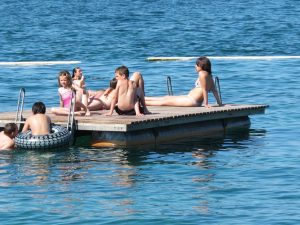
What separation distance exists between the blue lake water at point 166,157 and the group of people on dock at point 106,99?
2.30 feet

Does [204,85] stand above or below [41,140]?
above

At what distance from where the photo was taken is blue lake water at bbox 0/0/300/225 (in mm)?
19359

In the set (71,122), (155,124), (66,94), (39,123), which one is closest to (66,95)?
(66,94)

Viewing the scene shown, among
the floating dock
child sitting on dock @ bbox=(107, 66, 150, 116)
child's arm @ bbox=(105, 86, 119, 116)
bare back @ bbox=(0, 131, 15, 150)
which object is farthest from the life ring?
child sitting on dock @ bbox=(107, 66, 150, 116)

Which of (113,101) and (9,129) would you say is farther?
(113,101)

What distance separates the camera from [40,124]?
24.2 meters

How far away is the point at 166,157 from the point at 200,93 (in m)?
3.99

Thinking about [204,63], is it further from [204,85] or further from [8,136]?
[8,136]

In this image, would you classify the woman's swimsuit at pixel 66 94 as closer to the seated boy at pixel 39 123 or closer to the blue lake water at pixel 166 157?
the blue lake water at pixel 166 157

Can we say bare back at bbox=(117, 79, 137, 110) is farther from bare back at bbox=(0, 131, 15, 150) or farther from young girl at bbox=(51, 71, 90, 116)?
bare back at bbox=(0, 131, 15, 150)

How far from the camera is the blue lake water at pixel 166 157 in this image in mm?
19359

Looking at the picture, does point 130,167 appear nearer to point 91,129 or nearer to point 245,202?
point 91,129

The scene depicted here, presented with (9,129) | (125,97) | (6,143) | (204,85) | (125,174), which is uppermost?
(204,85)

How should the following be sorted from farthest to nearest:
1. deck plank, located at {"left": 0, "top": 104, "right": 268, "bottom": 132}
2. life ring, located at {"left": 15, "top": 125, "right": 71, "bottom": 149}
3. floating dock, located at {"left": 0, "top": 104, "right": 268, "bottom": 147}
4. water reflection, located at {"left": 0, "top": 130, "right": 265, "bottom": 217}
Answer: floating dock, located at {"left": 0, "top": 104, "right": 268, "bottom": 147} < deck plank, located at {"left": 0, "top": 104, "right": 268, "bottom": 132} < life ring, located at {"left": 15, "top": 125, "right": 71, "bottom": 149} < water reflection, located at {"left": 0, "top": 130, "right": 265, "bottom": 217}
